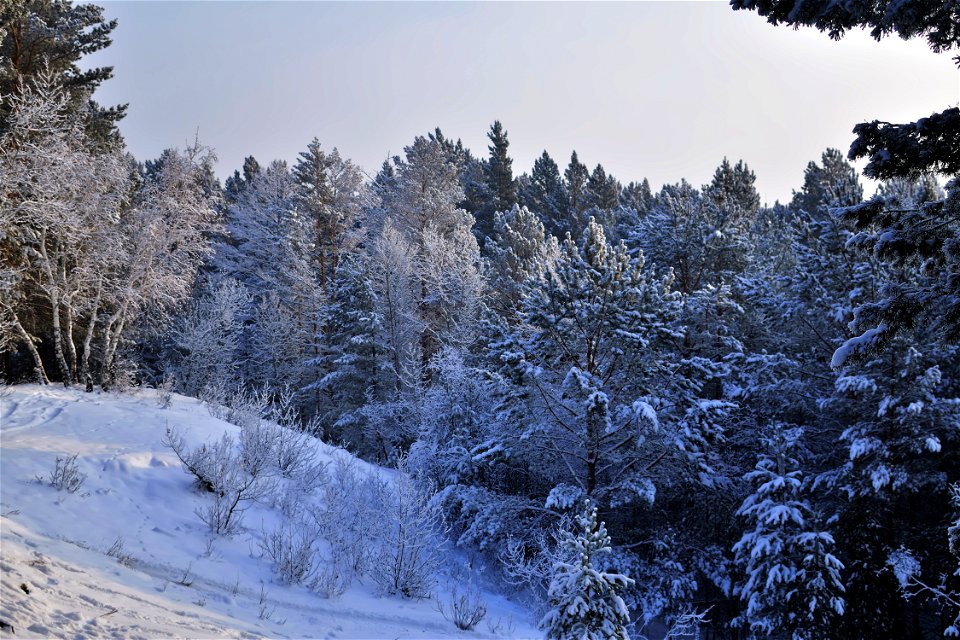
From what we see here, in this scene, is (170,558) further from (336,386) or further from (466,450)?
(336,386)

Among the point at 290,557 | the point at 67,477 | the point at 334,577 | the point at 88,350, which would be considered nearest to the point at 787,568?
the point at 334,577

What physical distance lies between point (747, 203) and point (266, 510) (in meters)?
37.4

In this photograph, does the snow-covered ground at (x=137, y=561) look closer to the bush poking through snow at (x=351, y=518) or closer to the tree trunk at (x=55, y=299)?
the bush poking through snow at (x=351, y=518)

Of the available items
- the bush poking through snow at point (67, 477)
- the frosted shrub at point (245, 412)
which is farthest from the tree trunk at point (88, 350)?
the bush poking through snow at point (67, 477)

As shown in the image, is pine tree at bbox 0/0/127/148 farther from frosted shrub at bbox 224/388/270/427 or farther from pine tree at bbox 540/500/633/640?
pine tree at bbox 540/500/633/640

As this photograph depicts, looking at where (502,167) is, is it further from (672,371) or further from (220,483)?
(220,483)

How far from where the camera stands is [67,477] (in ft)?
30.4

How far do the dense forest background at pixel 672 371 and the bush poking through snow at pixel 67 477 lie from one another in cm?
518

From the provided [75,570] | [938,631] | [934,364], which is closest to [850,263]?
[934,364]

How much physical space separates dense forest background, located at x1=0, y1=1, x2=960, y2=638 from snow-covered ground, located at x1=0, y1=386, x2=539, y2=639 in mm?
3120

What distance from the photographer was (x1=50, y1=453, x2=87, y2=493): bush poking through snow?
9.18 meters

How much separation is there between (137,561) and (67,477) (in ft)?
8.15

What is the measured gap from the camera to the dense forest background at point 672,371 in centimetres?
1141

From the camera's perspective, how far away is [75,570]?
6551mm
